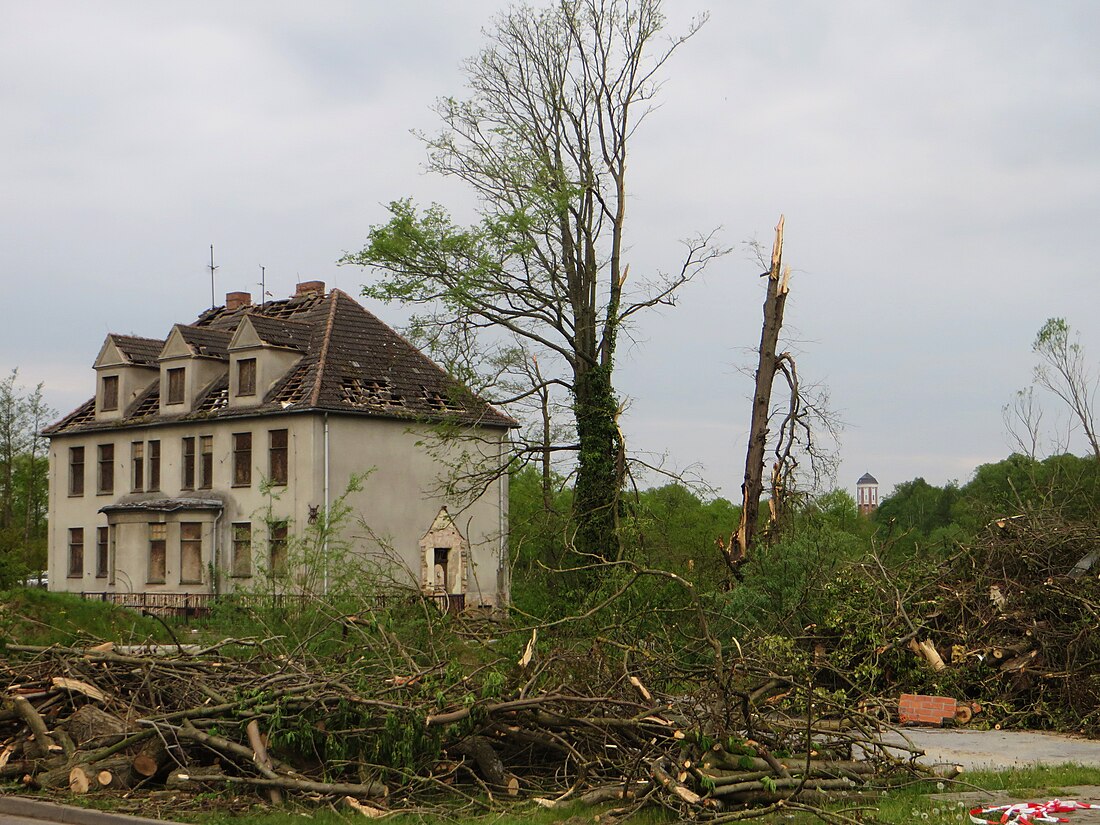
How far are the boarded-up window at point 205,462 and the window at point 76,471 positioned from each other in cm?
683

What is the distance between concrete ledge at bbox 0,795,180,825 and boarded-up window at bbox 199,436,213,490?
95.8 ft

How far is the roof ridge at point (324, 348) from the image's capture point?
1414 inches

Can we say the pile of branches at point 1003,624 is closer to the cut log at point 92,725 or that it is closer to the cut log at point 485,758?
the cut log at point 485,758

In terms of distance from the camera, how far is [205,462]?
127 ft

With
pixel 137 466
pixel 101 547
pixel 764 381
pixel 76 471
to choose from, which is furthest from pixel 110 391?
pixel 764 381

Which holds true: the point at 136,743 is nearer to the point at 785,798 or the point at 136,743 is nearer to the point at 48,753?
the point at 48,753

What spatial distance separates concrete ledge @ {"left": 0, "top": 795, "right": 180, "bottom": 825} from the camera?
908 centimetres

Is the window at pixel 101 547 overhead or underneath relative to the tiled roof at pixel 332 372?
underneath

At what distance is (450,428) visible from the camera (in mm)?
29953

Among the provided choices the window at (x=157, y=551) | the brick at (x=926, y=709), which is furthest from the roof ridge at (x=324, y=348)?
the brick at (x=926, y=709)

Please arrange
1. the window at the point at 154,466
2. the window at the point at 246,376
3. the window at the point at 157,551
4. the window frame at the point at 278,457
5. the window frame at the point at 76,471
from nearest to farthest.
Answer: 1. the window frame at the point at 278,457
2. the window at the point at 246,376
3. the window at the point at 157,551
4. the window at the point at 154,466
5. the window frame at the point at 76,471

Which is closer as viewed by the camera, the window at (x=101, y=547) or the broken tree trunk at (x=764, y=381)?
the broken tree trunk at (x=764, y=381)

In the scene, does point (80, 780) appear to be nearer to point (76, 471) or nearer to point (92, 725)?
point (92, 725)

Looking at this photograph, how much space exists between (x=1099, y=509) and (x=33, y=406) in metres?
44.6
